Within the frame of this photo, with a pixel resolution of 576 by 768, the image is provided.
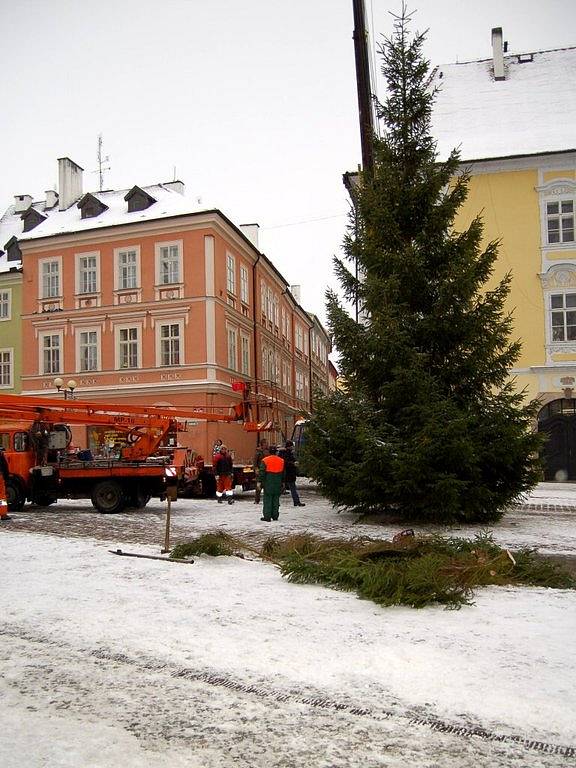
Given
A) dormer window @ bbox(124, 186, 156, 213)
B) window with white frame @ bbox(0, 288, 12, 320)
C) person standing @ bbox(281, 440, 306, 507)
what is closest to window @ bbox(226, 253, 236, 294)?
dormer window @ bbox(124, 186, 156, 213)

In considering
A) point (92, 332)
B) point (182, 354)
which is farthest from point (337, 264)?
point (92, 332)

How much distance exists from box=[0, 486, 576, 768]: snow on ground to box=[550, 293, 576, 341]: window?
72.2ft

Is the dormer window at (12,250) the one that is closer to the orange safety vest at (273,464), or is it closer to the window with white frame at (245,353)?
the window with white frame at (245,353)

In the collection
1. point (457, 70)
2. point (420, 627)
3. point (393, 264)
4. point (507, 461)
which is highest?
point (457, 70)

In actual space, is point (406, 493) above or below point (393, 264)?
below

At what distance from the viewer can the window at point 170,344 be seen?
34.4 meters

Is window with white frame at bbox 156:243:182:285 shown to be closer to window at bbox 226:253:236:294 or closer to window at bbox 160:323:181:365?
window at bbox 160:323:181:365

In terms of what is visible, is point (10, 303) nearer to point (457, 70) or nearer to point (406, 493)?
point (457, 70)

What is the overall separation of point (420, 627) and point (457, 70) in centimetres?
3427

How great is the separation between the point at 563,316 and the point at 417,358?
16780 millimetres

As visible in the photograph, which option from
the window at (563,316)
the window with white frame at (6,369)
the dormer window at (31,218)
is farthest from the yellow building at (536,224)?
the window with white frame at (6,369)

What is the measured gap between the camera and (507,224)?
29.2 m

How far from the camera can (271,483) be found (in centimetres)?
1510

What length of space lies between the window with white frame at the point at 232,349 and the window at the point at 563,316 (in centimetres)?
1521
